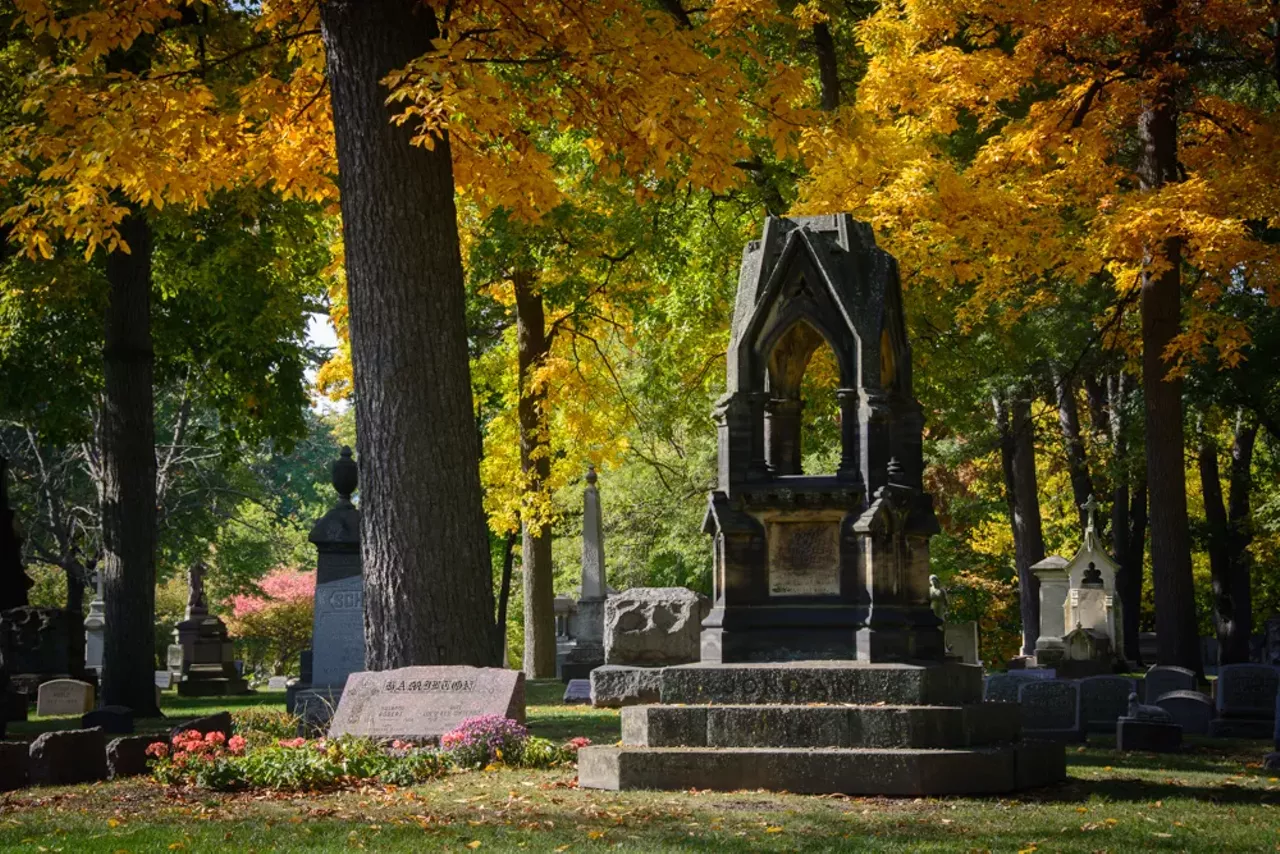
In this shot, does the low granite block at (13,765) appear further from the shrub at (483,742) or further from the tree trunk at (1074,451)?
the tree trunk at (1074,451)

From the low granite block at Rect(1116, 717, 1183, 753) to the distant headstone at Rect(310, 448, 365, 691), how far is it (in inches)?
A: 331

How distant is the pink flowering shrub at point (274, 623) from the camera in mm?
48156

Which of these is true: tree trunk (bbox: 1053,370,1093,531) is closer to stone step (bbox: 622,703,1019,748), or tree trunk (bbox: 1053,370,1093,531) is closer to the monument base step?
the monument base step

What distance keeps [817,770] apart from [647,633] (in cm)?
1093

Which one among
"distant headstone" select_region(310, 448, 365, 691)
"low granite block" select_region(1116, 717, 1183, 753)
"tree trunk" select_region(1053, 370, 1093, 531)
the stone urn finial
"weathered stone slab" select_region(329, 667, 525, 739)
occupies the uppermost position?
"tree trunk" select_region(1053, 370, 1093, 531)

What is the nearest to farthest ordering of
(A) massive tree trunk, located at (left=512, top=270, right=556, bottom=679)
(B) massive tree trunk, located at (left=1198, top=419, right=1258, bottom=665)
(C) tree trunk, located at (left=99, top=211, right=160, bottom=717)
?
(C) tree trunk, located at (left=99, top=211, right=160, bottom=717) < (A) massive tree trunk, located at (left=512, top=270, right=556, bottom=679) < (B) massive tree trunk, located at (left=1198, top=419, right=1258, bottom=665)

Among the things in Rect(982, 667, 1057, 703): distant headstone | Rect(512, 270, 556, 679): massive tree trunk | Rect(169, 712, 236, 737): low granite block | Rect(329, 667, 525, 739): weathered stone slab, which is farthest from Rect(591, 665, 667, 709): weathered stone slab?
Rect(329, 667, 525, 739): weathered stone slab

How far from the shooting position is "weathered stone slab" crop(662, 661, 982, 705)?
36.6 ft

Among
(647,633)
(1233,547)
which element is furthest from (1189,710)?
(1233,547)

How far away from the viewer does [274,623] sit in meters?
48.2

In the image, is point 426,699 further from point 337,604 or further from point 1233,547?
point 1233,547

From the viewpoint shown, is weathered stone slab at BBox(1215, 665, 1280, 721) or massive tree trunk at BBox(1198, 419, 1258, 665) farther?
massive tree trunk at BBox(1198, 419, 1258, 665)

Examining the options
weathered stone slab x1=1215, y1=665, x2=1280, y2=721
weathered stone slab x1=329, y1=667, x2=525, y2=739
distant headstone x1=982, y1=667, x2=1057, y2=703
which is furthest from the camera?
weathered stone slab x1=1215, y1=665, x2=1280, y2=721

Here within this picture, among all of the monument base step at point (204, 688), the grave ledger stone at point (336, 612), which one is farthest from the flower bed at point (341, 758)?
the monument base step at point (204, 688)
